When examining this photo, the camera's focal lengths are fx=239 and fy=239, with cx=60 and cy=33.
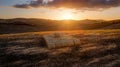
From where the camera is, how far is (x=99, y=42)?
808 inches

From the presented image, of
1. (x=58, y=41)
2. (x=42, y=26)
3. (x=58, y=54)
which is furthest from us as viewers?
(x=42, y=26)

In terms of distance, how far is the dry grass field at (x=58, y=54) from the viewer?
15.0 metres

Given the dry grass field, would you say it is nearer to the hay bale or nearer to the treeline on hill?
the hay bale

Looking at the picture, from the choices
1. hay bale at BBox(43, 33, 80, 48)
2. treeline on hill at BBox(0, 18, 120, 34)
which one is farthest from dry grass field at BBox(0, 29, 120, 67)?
treeline on hill at BBox(0, 18, 120, 34)

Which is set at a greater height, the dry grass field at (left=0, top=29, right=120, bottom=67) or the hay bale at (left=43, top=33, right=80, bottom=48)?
the hay bale at (left=43, top=33, right=80, bottom=48)

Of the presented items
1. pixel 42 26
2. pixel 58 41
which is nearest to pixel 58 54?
pixel 58 41

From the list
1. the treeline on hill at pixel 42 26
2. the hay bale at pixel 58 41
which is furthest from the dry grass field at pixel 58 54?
the treeline on hill at pixel 42 26

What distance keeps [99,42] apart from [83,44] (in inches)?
68.7

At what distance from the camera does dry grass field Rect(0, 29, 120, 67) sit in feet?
49.3

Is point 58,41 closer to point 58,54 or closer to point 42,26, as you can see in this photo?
point 58,54

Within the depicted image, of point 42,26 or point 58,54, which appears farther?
point 42,26

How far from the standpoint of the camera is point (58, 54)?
54.4ft

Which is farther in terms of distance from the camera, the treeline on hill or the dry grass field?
the treeline on hill

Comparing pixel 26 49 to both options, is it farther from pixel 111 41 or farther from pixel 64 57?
pixel 111 41
